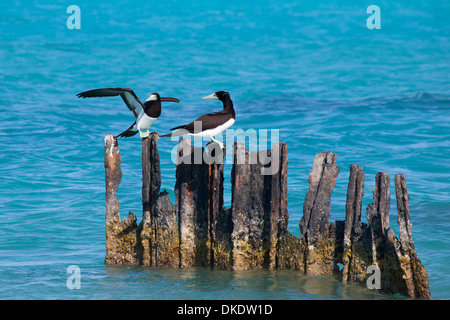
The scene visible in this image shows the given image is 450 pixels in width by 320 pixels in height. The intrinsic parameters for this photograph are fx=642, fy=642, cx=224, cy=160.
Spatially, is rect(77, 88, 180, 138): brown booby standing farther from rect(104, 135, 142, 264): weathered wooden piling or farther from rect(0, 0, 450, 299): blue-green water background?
rect(0, 0, 450, 299): blue-green water background

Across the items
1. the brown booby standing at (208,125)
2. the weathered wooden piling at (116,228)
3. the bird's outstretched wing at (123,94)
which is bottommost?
the weathered wooden piling at (116,228)

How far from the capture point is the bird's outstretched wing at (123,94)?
10273mm

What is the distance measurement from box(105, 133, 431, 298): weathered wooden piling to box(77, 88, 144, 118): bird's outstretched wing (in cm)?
88

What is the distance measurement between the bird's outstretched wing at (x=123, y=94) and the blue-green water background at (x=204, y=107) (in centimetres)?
272

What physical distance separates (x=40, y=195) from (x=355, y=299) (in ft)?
33.5

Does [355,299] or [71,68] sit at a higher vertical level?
[71,68]

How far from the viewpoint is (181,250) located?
32.7 feet

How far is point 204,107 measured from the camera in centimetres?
2708

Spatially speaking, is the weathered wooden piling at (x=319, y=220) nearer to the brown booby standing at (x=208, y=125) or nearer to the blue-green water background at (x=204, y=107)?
the blue-green water background at (x=204, y=107)

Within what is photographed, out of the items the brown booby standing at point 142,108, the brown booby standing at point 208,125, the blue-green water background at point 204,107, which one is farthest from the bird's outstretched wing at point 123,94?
the blue-green water background at point 204,107

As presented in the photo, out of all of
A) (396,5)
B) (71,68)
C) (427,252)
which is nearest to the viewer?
(427,252)

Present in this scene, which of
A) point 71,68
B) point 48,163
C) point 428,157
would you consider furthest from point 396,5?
point 48,163
